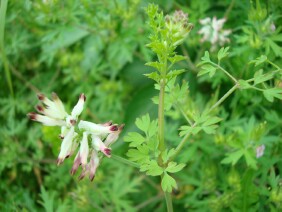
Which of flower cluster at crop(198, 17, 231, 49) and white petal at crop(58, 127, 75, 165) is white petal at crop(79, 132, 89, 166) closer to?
white petal at crop(58, 127, 75, 165)

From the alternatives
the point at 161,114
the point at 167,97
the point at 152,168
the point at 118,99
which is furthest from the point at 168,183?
the point at 118,99

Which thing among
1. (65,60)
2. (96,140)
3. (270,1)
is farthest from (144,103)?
(96,140)

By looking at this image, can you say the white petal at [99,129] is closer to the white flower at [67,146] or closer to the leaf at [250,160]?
the white flower at [67,146]

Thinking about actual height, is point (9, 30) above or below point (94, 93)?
above

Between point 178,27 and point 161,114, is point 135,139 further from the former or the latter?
point 178,27

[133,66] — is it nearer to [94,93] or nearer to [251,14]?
[94,93]

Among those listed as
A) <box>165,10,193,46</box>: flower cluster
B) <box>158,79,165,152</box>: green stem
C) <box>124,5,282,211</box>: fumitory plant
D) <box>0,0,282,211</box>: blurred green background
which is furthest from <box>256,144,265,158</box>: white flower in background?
<box>165,10,193,46</box>: flower cluster
